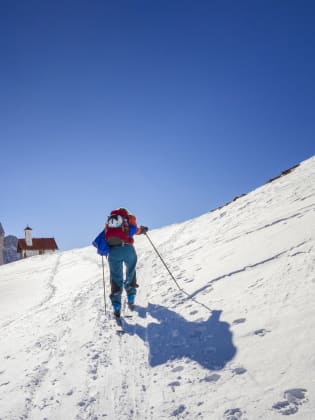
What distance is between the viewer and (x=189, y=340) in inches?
145

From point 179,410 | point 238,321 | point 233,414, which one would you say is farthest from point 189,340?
point 233,414

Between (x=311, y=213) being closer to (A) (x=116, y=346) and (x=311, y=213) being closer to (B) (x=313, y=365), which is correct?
(B) (x=313, y=365)

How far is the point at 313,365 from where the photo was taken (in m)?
2.41

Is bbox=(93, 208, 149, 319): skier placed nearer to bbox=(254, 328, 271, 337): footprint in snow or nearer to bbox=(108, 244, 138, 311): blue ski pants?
bbox=(108, 244, 138, 311): blue ski pants

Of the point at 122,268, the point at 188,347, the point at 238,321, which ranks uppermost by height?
the point at 122,268

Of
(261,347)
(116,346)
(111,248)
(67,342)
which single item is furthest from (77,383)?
(111,248)

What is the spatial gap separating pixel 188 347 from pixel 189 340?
0.56ft

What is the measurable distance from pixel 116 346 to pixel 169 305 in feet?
4.95

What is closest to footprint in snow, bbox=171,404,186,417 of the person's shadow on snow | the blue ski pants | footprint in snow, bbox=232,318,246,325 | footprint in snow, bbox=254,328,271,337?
the person's shadow on snow

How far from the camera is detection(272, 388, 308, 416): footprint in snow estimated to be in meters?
2.08

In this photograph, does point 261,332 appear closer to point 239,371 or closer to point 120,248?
point 239,371

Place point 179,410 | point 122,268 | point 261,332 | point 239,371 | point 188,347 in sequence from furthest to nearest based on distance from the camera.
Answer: point 122,268
point 188,347
point 261,332
point 239,371
point 179,410

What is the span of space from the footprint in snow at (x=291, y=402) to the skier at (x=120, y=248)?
11.8 feet

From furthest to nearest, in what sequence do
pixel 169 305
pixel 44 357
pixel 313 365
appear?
pixel 169 305 → pixel 44 357 → pixel 313 365
